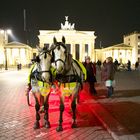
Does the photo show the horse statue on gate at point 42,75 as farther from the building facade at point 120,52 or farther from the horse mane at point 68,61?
the building facade at point 120,52

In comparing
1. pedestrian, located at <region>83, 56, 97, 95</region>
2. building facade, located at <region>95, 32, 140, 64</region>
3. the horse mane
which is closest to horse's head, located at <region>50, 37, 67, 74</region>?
the horse mane

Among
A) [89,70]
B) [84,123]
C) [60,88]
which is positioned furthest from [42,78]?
[89,70]

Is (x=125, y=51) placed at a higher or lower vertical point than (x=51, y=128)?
higher

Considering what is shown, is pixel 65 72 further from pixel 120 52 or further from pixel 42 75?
pixel 120 52

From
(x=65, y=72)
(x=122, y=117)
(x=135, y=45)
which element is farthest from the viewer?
(x=135, y=45)

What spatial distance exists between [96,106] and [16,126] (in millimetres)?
3237

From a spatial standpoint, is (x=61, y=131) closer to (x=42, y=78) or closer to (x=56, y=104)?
(x=42, y=78)

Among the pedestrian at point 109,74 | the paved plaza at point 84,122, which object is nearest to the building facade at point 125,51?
the pedestrian at point 109,74

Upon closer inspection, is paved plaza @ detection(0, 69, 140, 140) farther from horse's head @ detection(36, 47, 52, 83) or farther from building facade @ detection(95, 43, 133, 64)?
building facade @ detection(95, 43, 133, 64)

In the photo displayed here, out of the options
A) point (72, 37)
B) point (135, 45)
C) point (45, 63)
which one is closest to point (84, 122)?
point (45, 63)

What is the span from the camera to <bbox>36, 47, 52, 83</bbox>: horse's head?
5863mm

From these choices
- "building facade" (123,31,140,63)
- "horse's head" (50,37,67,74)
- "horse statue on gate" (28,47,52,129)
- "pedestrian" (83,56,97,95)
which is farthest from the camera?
"building facade" (123,31,140,63)

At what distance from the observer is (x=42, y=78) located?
605 cm

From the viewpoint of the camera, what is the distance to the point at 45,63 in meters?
5.91
